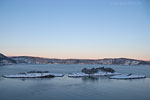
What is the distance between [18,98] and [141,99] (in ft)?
57.6

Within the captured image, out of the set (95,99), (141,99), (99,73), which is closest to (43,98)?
(95,99)

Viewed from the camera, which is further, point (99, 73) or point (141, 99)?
point (99, 73)

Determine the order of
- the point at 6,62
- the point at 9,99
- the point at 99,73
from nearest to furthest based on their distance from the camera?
the point at 9,99 < the point at 99,73 < the point at 6,62

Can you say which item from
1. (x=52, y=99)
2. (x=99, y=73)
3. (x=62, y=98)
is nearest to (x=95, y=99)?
(x=62, y=98)

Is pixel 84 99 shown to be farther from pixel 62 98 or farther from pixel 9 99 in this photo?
pixel 9 99

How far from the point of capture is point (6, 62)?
179m

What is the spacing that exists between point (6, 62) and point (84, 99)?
178023mm

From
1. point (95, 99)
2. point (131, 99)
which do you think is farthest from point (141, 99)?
point (95, 99)

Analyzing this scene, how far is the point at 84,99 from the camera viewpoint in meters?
21.3

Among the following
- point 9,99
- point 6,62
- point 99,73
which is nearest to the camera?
point 9,99

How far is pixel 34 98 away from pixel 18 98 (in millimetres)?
2316

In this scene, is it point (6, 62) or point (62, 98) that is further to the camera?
point (6, 62)

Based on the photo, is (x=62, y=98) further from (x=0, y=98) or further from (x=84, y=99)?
(x=0, y=98)

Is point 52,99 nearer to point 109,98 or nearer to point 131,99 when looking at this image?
point 109,98
